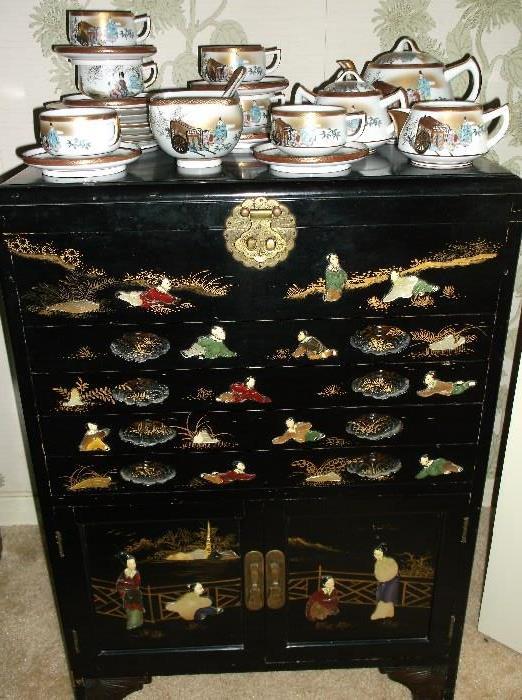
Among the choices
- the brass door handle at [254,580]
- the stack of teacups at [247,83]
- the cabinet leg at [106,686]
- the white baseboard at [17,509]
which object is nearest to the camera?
the stack of teacups at [247,83]

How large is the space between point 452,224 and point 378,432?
38 cm

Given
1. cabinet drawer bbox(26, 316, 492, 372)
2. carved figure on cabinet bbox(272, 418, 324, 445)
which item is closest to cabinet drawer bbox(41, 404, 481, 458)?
carved figure on cabinet bbox(272, 418, 324, 445)

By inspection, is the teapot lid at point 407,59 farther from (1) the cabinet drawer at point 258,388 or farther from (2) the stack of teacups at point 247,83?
(1) the cabinet drawer at point 258,388

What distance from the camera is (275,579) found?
135 centimetres

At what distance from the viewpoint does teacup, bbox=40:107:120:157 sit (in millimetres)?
1034

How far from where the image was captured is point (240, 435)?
3.97 feet

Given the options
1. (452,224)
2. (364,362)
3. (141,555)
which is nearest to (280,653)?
(141,555)

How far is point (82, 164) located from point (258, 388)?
1.51 feet

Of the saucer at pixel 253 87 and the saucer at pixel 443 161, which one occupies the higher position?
the saucer at pixel 253 87

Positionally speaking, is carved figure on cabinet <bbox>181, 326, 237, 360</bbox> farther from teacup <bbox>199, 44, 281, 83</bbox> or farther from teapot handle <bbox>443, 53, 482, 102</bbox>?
teapot handle <bbox>443, 53, 482, 102</bbox>

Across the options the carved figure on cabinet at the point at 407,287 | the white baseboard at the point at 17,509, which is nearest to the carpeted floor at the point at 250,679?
the white baseboard at the point at 17,509

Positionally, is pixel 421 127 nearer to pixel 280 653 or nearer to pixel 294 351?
pixel 294 351

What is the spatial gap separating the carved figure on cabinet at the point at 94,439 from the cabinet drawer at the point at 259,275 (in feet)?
0.68

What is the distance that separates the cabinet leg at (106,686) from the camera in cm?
143
